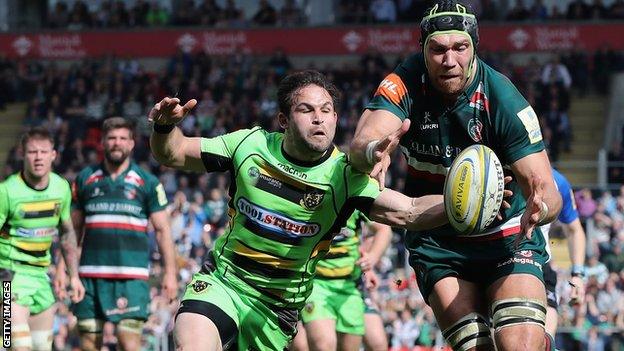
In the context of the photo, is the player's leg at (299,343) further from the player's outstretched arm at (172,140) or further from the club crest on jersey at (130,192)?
the player's outstretched arm at (172,140)

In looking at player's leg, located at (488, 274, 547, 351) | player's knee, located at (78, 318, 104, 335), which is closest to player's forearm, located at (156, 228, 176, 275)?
player's knee, located at (78, 318, 104, 335)

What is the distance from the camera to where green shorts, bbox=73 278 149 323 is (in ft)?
37.2

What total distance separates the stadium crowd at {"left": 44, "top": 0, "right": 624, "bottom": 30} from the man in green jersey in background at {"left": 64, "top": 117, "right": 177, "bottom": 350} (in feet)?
65.3

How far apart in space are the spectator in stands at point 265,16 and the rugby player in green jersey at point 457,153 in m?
24.3

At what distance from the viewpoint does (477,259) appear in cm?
719

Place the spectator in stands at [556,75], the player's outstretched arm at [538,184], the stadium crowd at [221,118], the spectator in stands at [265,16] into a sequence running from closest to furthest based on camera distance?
the player's outstretched arm at [538,184] → the stadium crowd at [221,118] → the spectator in stands at [556,75] → the spectator in stands at [265,16]

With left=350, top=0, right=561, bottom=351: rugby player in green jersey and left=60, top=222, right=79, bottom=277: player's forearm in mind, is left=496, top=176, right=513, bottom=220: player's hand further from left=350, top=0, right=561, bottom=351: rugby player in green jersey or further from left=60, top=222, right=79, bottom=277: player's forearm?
left=60, top=222, right=79, bottom=277: player's forearm

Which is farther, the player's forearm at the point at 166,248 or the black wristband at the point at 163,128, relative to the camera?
the player's forearm at the point at 166,248

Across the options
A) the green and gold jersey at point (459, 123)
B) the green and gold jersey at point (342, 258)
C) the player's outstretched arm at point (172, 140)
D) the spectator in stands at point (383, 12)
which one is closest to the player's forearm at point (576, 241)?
the green and gold jersey at point (342, 258)

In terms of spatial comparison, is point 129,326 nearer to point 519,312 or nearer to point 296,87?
point 296,87

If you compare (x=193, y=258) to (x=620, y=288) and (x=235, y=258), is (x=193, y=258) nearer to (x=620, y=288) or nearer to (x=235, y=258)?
(x=620, y=288)

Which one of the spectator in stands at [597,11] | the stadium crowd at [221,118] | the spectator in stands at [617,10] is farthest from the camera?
the spectator in stands at [597,11]

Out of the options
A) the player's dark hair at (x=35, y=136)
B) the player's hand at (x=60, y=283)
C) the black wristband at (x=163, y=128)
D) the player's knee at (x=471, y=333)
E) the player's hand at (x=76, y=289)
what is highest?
the black wristband at (x=163, y=128)

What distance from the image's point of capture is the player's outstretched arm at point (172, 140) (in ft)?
22.5
